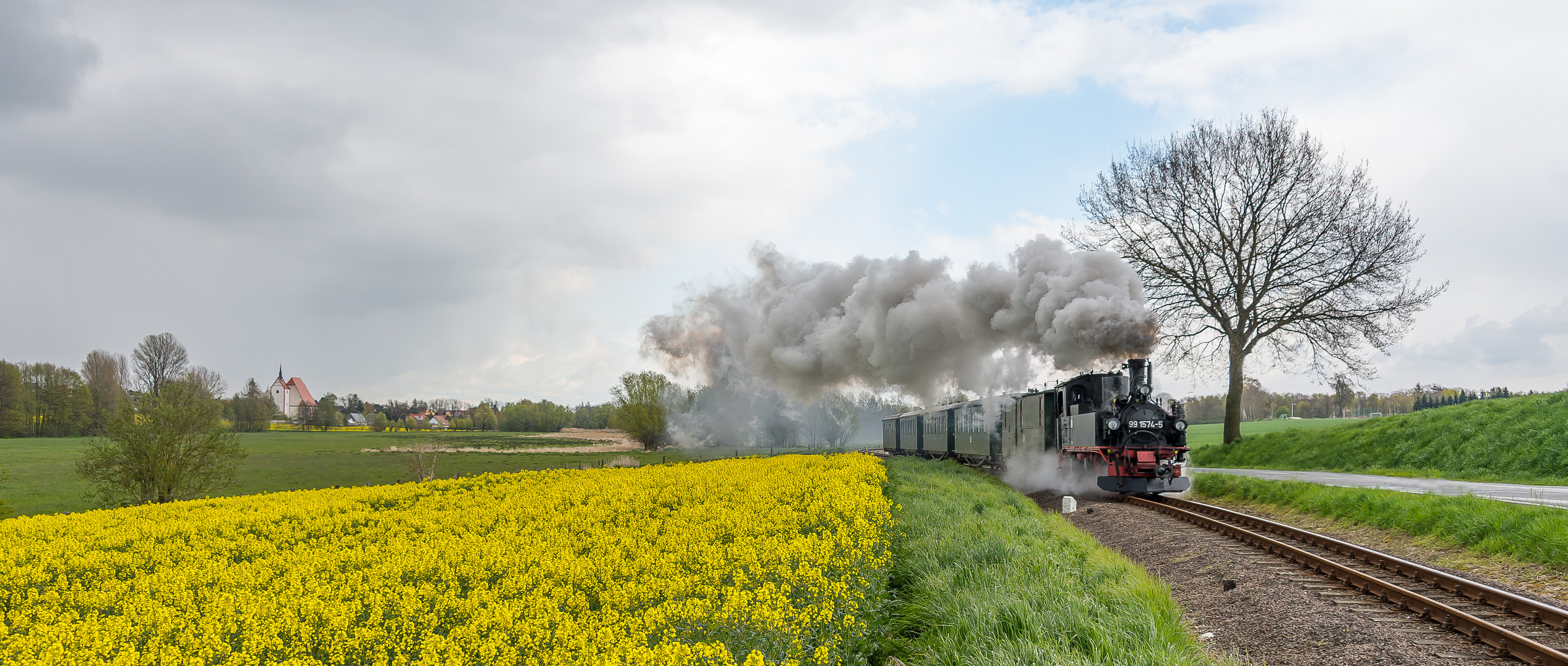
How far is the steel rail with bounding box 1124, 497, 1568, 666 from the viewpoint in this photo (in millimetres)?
5743

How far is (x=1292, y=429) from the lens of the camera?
27938 millimetres

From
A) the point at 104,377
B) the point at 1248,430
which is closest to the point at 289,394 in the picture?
the point at 104,377

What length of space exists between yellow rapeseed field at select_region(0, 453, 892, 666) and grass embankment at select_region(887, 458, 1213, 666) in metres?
0.50

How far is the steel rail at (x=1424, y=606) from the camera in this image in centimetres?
574

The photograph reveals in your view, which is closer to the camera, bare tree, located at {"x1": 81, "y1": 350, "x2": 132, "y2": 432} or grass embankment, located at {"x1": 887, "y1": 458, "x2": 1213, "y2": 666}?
grass embankment, located at {"x1": 887, "y1": 458, "x2": 1213, "y2": 666}

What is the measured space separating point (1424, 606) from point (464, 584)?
8558 millimetres

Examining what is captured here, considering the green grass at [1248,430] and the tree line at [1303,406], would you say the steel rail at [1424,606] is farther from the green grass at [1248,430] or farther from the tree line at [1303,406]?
the tree line at [1303,406]

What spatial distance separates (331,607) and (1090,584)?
6.04 metres

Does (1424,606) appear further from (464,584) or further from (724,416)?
(724,416)

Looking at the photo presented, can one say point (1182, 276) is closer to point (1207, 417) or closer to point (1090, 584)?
→ point (1090, 584)

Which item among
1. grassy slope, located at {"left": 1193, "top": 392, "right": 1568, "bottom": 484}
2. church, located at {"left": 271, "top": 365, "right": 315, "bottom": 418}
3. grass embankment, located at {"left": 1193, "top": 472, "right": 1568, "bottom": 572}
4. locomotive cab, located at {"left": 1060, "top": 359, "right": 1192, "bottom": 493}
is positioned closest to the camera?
grass embankment, located at {"left": 1193, "top": 472, "right": 1568, "bottom": 572}

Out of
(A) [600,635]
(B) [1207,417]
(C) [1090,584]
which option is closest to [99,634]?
(A) [600,635]

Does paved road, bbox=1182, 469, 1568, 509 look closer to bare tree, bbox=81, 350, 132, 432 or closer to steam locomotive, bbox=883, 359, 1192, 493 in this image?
steam locomotive, bbox=883, 359, 1192, 493

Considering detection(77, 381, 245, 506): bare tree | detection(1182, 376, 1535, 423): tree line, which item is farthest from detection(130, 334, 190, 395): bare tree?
detection(1182, 376, 1535, 423): tree line
